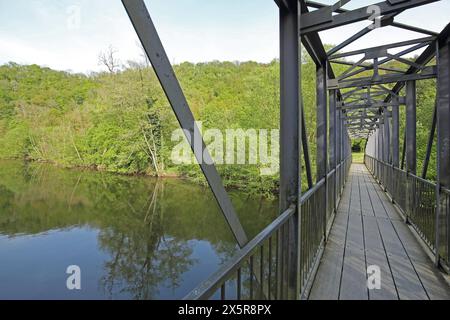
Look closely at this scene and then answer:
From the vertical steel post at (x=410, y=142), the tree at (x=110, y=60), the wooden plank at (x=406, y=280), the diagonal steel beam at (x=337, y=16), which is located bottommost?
the wooden plank at (x=406, y=280)

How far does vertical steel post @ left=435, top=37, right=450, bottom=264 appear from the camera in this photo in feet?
7.74

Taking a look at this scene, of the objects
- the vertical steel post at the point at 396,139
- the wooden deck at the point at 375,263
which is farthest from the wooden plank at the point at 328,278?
the vertical steel post at the point at 396,139

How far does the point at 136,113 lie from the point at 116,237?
953 centimetres

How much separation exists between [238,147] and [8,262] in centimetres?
899

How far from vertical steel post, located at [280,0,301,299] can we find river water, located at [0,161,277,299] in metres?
4.99

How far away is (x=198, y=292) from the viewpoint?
2.27 ft

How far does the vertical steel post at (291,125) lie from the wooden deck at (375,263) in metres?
0.47

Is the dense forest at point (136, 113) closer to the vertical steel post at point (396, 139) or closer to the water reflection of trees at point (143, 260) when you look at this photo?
the water reflection of trees at point (143, 260)

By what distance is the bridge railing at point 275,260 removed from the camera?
0.81 meters

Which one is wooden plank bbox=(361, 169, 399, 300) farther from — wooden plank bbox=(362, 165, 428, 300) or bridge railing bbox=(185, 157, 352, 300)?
bridge railing bbox=(185, 157, 352, 300)

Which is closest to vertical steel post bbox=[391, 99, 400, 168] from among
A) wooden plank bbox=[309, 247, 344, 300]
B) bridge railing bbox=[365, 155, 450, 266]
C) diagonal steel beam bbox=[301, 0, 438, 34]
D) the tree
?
bridge railing bbox=[365, 155, 450, 266]

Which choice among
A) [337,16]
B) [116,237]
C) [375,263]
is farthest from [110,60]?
[375,263]

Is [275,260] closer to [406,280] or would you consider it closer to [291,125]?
[291,125]
